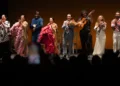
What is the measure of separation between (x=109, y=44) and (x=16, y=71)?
9.36 meters

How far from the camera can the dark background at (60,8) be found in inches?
484

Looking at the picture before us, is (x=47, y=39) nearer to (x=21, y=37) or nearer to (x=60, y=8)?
(x=21, y=37)

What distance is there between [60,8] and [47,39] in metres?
3.58

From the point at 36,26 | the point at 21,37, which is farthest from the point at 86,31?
the point at 21,37

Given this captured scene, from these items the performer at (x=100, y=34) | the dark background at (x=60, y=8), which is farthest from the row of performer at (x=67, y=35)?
the dark background at (x=60, y=8)

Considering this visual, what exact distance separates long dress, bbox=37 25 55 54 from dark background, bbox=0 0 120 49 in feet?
9.68

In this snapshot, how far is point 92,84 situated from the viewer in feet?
10.3

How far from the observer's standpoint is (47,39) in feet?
31.0

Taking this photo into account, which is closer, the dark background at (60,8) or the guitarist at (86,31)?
the guitarist at (86,31)

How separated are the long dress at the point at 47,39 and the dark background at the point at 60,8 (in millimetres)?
2950

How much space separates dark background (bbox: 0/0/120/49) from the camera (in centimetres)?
1229

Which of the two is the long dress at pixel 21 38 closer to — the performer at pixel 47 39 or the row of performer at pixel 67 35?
the row of performer at pixel 67 35

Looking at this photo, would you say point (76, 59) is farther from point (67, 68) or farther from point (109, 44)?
point (109, 44)

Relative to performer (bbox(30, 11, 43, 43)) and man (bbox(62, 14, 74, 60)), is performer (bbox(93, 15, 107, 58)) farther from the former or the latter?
performer (bbox(30, 11, 43, 43))
